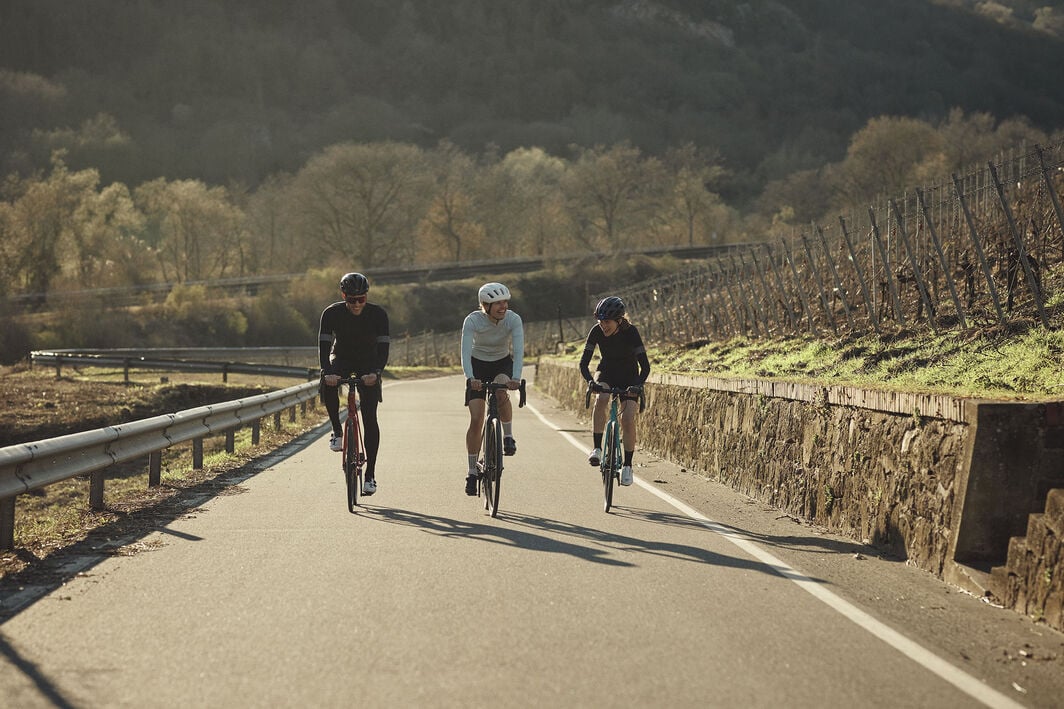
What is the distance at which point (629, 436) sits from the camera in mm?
11148

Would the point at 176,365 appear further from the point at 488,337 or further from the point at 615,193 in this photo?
the point at 615,193

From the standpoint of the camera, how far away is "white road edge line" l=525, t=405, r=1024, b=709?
495 centimetres

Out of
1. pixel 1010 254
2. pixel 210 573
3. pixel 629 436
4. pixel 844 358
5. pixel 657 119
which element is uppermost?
pixel 657 119

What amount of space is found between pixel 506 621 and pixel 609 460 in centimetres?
469

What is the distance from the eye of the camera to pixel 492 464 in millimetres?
10141

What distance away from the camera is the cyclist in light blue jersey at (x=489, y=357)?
10305mm

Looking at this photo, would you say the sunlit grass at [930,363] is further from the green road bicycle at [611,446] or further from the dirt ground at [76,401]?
the dirt ground at [76,401]

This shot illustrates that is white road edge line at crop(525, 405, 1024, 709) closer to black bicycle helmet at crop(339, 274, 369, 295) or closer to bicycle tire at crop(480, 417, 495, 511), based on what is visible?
bicycle tire at crop(480, 417, 495, 511)

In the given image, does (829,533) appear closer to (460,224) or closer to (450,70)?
(460,224)

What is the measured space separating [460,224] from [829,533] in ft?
304

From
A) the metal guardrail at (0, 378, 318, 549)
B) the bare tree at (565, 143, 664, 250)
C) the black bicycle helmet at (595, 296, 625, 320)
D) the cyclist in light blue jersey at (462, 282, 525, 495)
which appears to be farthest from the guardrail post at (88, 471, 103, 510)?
the bare tree at (565, 143, 664, 250)

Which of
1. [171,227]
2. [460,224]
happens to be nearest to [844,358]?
[171,227]

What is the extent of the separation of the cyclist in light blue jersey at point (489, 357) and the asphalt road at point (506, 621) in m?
0.77

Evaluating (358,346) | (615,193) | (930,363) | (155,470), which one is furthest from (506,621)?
(615,193)
